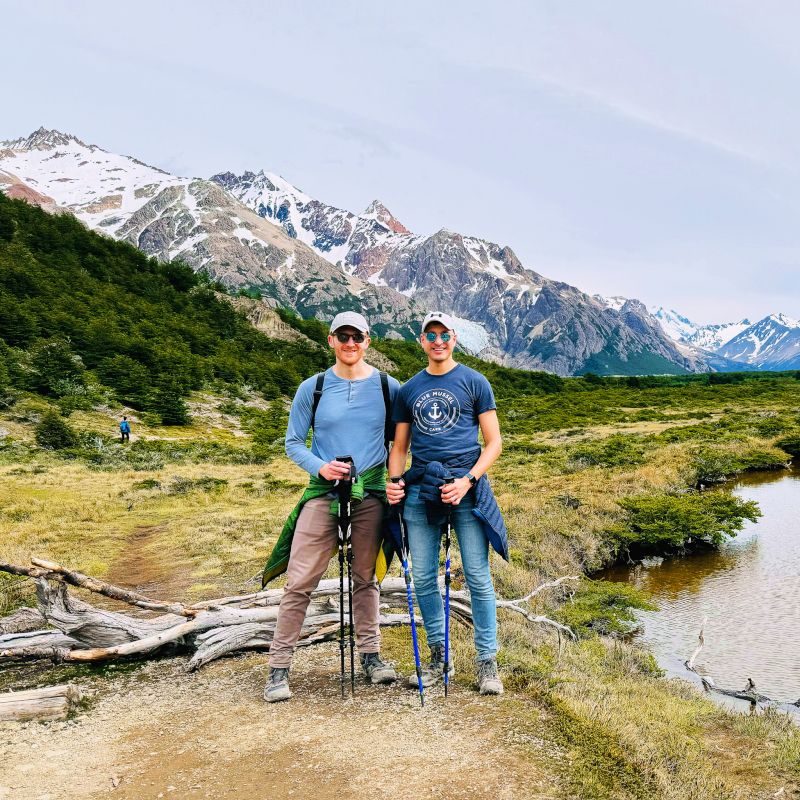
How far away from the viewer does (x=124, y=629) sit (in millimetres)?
6195

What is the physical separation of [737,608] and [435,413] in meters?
8.83

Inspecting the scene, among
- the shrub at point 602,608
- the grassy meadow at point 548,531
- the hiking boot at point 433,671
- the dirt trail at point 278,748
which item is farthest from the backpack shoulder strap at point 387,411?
the shrub at point 602,608

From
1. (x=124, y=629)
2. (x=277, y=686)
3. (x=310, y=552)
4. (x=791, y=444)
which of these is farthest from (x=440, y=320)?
(x=791, y=444)

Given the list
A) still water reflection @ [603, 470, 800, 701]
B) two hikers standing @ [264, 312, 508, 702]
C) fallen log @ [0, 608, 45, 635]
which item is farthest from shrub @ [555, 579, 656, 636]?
fallen log @ [0, 608, 45, 635]

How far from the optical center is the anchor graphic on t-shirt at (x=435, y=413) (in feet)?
15.6

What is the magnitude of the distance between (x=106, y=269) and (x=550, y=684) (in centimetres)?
6497

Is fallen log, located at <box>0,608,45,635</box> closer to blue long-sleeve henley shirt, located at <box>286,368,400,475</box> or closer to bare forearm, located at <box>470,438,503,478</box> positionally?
blue long-sleeve henley shirt, located at <box>286,368,400,475</box>

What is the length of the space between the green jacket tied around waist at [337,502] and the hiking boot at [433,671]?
83 cm

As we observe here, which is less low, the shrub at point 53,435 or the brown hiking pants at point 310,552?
the brown hiking pants at point 310,552

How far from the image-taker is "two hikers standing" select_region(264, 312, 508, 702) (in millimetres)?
4754

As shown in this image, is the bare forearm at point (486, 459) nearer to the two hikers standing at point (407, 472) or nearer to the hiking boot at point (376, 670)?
the two hikers standing at point (407, 472)

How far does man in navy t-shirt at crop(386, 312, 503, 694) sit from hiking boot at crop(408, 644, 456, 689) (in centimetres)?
38

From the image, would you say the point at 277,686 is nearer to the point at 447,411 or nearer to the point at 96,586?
the point at 96,586

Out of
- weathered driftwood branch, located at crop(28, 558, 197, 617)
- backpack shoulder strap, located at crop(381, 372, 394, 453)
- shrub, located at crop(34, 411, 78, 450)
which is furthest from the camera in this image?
shrub, located at crop(34, 411, 78, 450)
